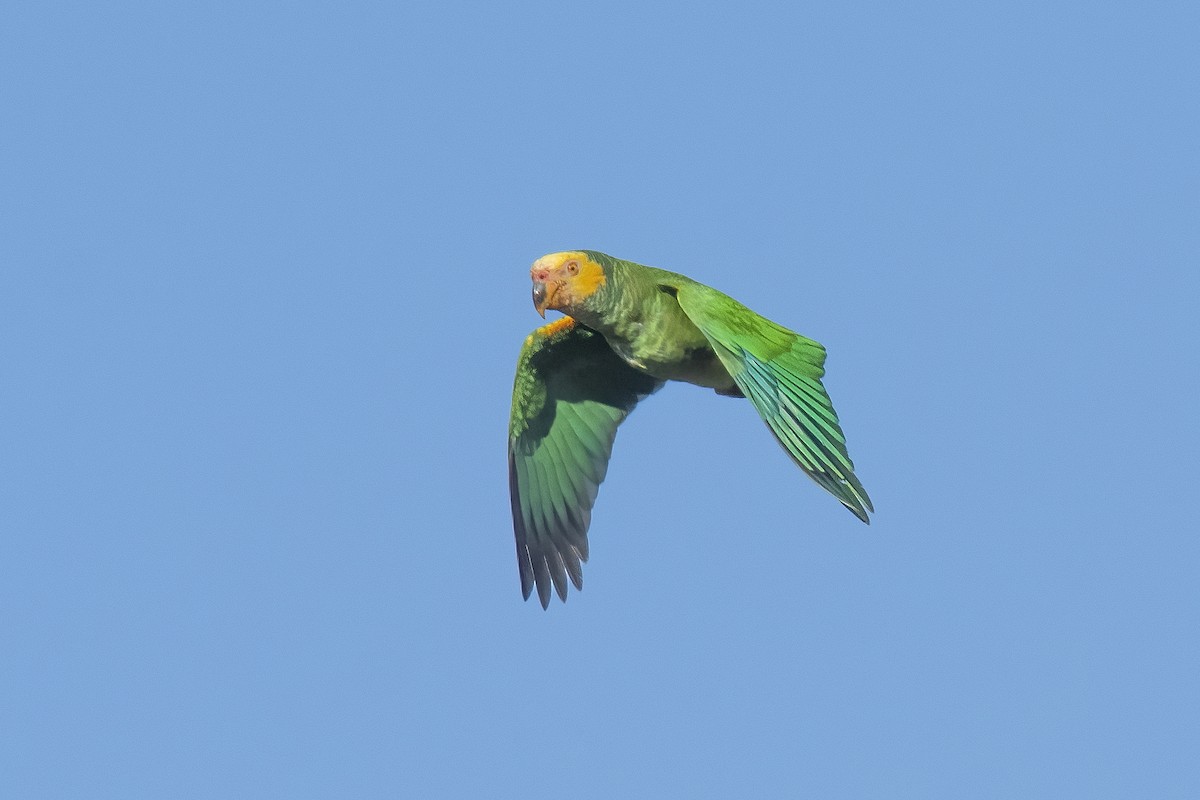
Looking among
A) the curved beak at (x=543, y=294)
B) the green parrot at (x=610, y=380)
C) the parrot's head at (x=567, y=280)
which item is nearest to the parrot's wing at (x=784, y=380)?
the green parrot at (x=610, y=380)

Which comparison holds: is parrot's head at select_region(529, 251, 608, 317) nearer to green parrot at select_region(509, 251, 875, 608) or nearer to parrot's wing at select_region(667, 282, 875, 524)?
green parrot at select_region(509, 251, 875, 608)

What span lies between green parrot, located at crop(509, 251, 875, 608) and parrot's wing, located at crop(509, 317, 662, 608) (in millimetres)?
11

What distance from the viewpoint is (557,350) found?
19.0m

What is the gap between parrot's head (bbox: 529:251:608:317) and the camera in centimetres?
1691

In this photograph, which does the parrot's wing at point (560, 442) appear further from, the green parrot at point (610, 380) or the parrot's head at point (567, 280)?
the parrot's head at point (567, 280)

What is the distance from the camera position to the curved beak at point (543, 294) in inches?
666

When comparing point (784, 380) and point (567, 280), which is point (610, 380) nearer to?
point (567, 280)

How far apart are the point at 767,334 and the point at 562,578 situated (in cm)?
450

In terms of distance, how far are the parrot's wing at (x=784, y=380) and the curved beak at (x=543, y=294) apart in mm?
1171

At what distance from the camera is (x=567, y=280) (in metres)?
16.9


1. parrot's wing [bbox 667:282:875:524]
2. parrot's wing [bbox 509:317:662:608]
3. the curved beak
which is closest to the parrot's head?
the curved beak

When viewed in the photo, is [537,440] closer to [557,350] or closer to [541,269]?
[557,350]

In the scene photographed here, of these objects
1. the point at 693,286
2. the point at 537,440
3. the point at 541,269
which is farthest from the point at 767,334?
the point at 537,440

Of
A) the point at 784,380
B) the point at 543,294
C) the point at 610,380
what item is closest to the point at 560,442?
the point at 610,380
